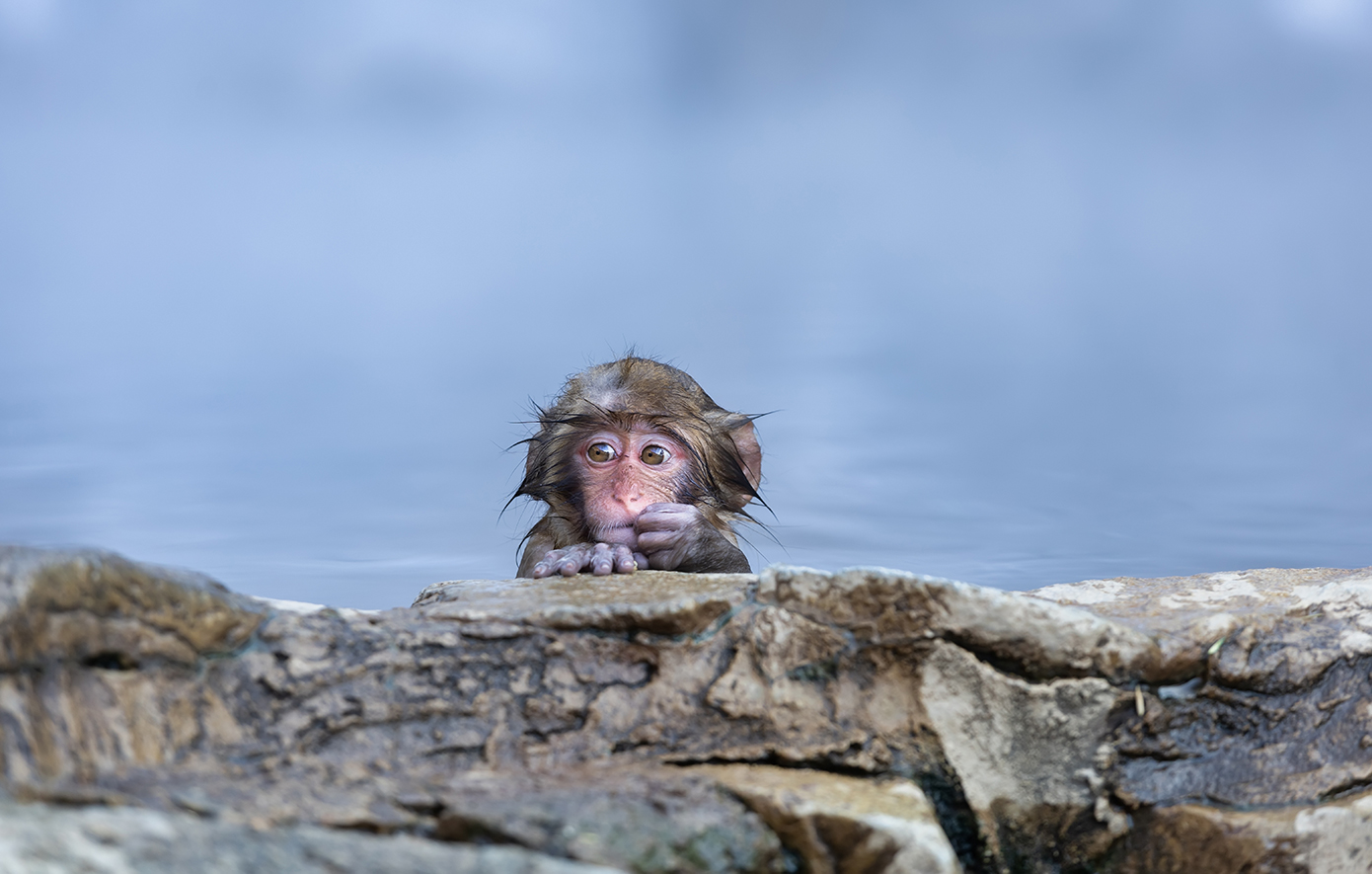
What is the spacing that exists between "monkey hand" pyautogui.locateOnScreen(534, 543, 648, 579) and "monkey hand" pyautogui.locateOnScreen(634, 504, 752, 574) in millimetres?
400

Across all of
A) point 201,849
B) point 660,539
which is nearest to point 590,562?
point 660,539

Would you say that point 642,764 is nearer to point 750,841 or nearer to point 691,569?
point 750,841

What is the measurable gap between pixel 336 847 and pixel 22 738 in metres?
0.51

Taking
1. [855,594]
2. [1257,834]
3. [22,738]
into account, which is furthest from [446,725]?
[1257,834]

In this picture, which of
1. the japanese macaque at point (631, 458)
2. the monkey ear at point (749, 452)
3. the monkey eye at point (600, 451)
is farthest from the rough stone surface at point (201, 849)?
the monkey ear at point (749, 452)

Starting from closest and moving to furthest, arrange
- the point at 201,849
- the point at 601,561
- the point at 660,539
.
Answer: the point at 201,849, the point at 601,561, the point at 660,539

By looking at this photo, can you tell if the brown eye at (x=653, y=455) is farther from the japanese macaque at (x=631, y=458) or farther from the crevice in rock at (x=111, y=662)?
the crevice in rock at (x=111, y=662)

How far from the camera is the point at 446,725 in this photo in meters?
1.97

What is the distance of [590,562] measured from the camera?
10.7 ft

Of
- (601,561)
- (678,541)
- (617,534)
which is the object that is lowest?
(601,561)

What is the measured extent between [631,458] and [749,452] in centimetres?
57

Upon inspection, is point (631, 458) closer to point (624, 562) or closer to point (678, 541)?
point (678, 541)

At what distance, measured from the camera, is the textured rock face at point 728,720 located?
5.49 feet

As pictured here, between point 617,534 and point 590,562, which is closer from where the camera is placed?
point 590,562
